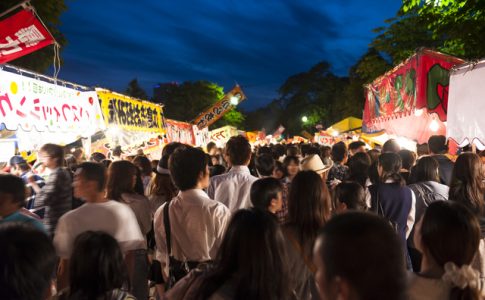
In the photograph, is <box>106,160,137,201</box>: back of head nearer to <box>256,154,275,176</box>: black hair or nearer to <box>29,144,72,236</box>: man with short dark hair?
<box>29,144,72,236</box>: man with short dark hair

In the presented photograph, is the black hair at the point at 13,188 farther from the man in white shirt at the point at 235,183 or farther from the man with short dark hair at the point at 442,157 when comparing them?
the man with short dark hair at the point at 442,157

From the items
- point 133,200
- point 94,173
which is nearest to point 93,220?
point 94,173

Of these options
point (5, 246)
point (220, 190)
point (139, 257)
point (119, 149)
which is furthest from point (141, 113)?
point (5, 246)

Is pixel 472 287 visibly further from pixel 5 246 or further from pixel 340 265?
pixel 5 246

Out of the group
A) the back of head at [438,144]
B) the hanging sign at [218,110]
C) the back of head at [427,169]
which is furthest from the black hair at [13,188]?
the hanging sign at [218,110]

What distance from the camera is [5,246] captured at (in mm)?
1740

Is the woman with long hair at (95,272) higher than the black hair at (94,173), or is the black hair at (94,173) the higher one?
the black hair at (94,173)

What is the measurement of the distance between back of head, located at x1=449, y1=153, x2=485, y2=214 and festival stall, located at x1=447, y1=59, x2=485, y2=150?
2040 millimetres

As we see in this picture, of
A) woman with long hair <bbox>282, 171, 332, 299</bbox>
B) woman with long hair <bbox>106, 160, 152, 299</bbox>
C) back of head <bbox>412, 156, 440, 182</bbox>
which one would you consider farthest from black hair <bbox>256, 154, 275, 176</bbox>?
woman with long hair <bbox>282, 171, 332, 299</bbox>

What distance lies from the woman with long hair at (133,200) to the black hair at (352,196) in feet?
6.98

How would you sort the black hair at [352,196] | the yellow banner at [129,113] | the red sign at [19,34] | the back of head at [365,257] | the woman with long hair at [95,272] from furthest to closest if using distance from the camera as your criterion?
the yellow banner at [129,113]
the red sign at [19,34]
the black hair at [352,196]
the woman with long hair at [95,272]
the back of head at [365,257]

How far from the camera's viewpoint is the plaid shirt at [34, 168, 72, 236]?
4852 millimetres

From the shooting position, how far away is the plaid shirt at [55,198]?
4852 millimetres

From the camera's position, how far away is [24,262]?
1.73 m
